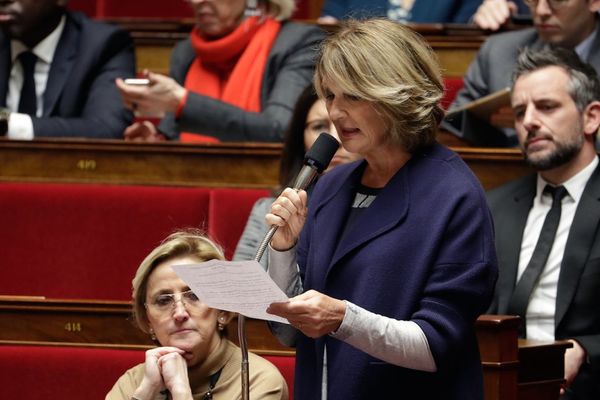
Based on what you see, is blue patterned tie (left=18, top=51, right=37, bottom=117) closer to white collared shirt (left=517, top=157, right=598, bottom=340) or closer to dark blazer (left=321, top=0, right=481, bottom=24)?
dark blazer (left=321, top=0, right=481, bottom=24)

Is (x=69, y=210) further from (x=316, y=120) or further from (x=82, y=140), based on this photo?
(x=316, y=120)

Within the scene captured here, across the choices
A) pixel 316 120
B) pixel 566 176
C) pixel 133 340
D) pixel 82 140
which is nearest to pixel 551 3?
pixel 566 176


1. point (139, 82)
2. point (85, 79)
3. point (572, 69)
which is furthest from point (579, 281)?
point (85, 79)

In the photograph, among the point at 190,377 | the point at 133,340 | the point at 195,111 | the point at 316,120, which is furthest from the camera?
the point at 195,111

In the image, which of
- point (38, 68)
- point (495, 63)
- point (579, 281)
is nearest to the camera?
point (579, 281)

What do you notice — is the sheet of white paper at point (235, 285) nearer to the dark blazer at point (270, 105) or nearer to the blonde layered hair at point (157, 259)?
the blonde layered hair at point (157, 259)

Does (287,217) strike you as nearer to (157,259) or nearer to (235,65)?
(157,259)

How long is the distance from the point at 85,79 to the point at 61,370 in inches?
29.3

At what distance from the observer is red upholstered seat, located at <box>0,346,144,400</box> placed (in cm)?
119

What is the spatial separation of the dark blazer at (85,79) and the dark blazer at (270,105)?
3.6 inches

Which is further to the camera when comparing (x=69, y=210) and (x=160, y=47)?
(x=160, y=47)

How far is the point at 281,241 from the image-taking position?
90 centimetres

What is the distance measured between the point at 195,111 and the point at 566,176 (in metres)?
0.53

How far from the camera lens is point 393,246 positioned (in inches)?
33.7
